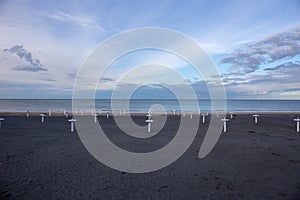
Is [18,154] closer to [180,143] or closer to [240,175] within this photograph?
[180,143]

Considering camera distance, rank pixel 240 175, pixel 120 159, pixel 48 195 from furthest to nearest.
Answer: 1. pixel 120 159
2. pixel 240 175
3. pixel 48 195

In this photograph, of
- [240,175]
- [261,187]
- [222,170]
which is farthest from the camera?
[222,170]

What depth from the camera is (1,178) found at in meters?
6.62

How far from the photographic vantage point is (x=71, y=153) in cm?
997

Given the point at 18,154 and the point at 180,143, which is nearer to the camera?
the point at 18,154

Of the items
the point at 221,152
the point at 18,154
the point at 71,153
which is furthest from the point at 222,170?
the point at 18,154

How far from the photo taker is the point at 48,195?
5590 millimetres

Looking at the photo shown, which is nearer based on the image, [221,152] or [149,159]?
[149,159]

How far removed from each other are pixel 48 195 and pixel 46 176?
57.3 inches

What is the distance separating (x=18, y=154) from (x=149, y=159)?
5.55m

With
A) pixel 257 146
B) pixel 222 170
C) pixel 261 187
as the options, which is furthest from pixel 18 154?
pixel 257 146

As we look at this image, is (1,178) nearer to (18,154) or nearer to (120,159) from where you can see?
(18,154)

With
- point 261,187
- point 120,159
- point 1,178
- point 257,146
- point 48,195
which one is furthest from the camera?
point 257,146

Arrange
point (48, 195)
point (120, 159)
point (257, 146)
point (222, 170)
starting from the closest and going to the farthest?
point (48, 195)
point (222, 170)
point (120, 159)
point (257, 146)
